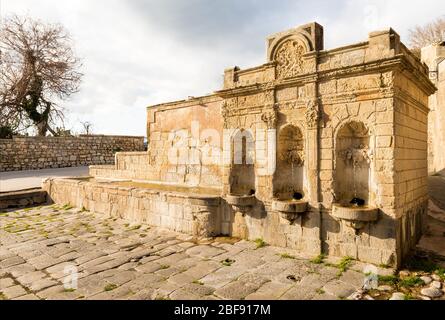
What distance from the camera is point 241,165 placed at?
6789 millimetres

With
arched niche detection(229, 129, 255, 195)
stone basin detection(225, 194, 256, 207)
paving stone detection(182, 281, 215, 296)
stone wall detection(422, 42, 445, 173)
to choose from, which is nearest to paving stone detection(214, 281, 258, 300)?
paving stone detection(182, 281, 215, 296)

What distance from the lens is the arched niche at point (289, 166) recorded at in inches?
239

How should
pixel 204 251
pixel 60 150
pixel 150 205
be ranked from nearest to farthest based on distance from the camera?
pixel 204 251
pixel 150 205
pixel 60 150

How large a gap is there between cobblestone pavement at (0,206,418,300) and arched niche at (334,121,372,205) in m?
1.25

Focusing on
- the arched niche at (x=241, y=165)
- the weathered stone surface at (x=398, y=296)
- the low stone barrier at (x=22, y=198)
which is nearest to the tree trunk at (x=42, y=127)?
the low stone barrier at (x=22, y=198)

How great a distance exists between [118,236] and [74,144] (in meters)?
14.1

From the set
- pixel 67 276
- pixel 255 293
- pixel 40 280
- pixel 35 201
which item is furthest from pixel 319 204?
pixel 35 201

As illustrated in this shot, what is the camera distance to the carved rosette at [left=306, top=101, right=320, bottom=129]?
5438 millimetres

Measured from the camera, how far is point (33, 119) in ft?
66.2

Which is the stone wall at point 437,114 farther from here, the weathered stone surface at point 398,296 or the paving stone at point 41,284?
the paving stone at point 41,284

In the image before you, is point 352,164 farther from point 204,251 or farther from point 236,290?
point 204,251

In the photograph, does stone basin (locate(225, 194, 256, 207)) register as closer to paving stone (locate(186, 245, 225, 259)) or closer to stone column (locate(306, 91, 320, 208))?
paving stone (locate(186, 245, 225, 259))

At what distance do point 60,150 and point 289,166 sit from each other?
16.7m

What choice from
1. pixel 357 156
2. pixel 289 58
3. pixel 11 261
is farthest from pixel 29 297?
pixel 289 58
